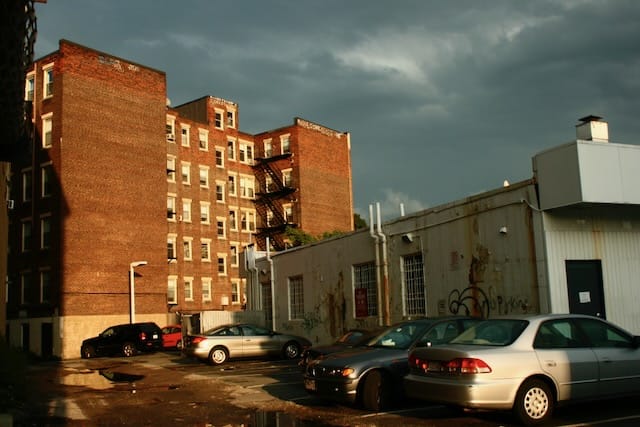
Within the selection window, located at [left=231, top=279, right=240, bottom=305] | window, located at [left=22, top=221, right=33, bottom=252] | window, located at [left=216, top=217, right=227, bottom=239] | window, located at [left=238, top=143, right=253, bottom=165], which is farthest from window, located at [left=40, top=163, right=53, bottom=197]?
window, located at [left=238, top=143, right=253, bottom=165]

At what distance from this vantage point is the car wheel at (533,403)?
909 centimetres

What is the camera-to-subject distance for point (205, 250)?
183 feet

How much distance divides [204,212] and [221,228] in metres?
2.32

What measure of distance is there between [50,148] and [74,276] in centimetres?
827

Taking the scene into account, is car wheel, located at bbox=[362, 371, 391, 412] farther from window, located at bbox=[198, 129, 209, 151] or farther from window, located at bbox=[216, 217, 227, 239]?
window, located at bbox=[198, 129, 209, 151]

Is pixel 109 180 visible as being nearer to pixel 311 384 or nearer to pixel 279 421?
pixel 311 384

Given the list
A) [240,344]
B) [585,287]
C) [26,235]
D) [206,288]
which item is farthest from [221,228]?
[585,287]

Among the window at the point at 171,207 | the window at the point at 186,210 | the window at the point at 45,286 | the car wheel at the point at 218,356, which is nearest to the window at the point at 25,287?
the window at the point at 45,286

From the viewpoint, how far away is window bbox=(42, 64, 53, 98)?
143 ft

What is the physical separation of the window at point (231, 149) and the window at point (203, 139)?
2.91 meters

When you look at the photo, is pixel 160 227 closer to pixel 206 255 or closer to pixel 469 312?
pixel 206 255

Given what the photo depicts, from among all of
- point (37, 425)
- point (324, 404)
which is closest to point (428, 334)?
point (324, 404)

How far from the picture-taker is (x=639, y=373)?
10047 mm

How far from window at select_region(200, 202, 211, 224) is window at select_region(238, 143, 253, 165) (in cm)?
676
